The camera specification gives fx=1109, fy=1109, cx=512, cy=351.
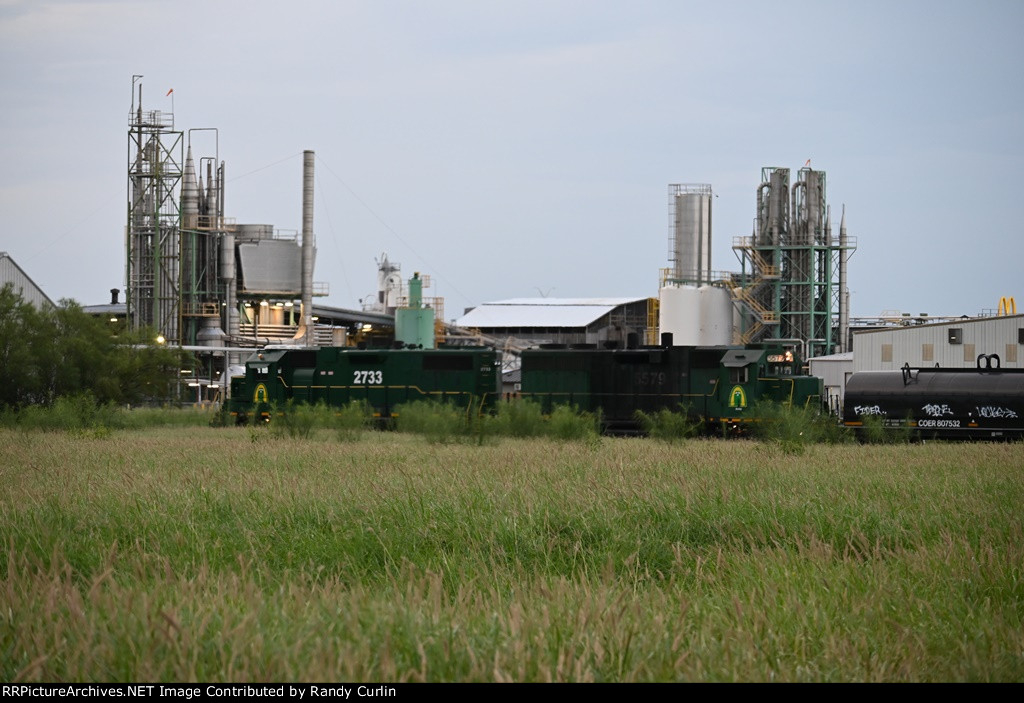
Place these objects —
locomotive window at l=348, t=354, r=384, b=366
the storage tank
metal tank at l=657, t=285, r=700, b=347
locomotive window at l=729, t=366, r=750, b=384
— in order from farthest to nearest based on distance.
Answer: the storage tank
metal tank at l=657, t=285, r=700, b=347
locomotive window at l=348, t=354, r=384, b=366
locomotive window at l=729, t=366, r=750, b=384

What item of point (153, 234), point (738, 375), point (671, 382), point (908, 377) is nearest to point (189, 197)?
point (153, 234)

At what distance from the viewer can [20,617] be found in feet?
19.7

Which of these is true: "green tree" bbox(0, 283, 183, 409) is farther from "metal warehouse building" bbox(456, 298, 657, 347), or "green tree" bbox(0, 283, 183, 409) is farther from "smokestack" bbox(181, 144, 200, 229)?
"metal warehouse building" bbox(456, 298, 657, 347)

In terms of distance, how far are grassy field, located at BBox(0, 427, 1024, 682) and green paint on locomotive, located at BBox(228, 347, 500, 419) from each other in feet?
65.5

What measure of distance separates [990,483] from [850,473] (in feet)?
6.87

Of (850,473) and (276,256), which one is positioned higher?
(276,256)

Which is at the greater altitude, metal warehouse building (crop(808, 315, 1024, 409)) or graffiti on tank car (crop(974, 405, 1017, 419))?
metal warehouse building (crop(808, 315, 1024, 409))

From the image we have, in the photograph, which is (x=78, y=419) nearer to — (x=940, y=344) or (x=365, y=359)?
(x=365, y=359)

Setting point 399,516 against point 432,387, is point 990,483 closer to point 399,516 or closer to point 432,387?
point 399,516

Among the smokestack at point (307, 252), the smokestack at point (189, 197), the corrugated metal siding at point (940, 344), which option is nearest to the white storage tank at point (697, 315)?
the corrugated metal siding at point (940, 344)

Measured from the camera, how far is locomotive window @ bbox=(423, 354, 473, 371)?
3600 cm

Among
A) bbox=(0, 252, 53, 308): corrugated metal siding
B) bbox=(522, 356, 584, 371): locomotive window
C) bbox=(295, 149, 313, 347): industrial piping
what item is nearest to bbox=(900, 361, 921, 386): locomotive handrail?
bbox=(522, 356, 584, 371): locomotive window

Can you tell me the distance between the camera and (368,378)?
3656 centimetres

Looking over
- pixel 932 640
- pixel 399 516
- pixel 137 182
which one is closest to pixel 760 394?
pixel 399 516
